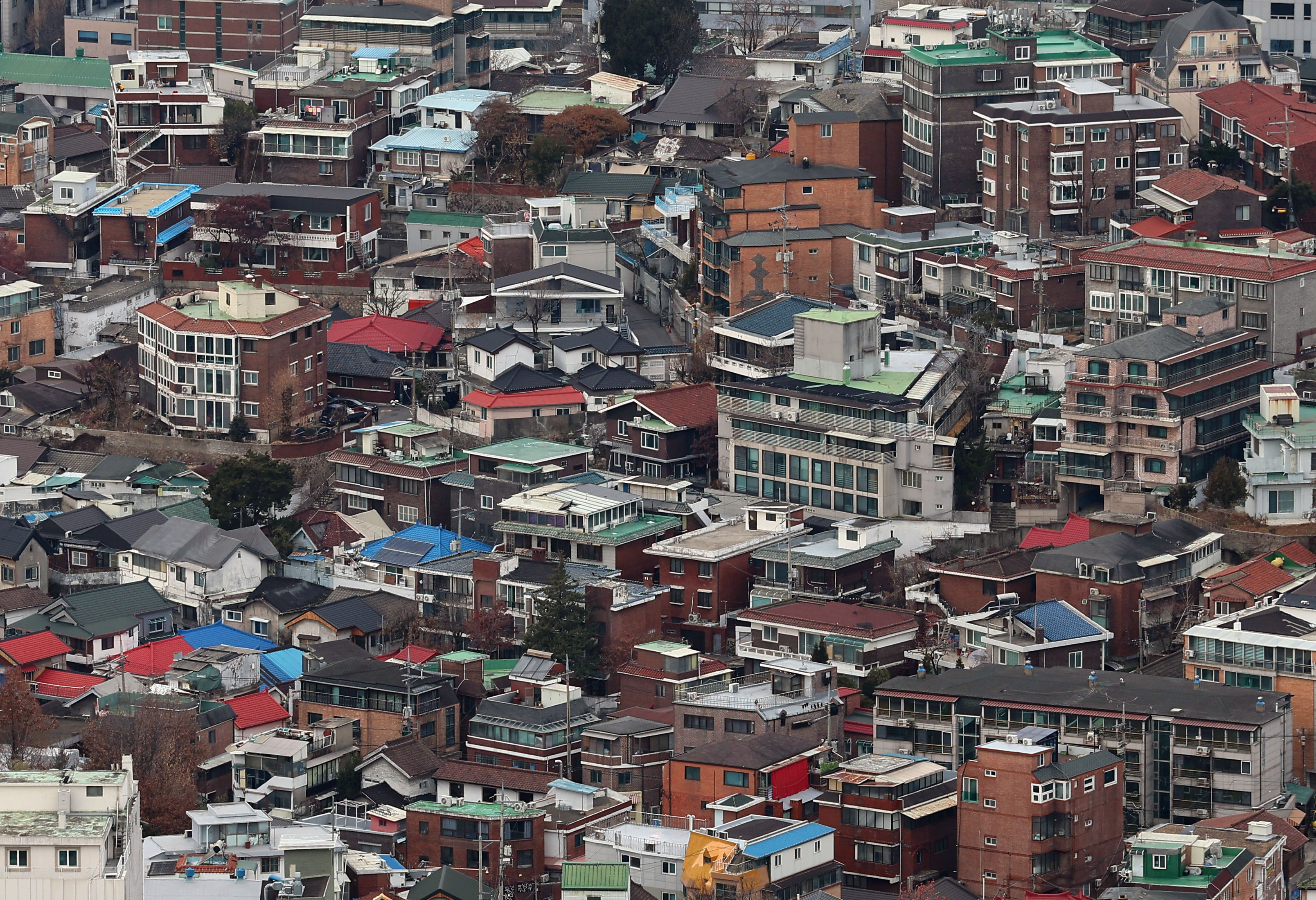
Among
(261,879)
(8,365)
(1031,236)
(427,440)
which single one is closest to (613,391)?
(427,440)

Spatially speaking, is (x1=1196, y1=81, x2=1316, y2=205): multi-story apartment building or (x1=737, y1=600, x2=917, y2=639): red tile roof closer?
(x1=737, y1=600, x2=917, y2=639): red tile roof

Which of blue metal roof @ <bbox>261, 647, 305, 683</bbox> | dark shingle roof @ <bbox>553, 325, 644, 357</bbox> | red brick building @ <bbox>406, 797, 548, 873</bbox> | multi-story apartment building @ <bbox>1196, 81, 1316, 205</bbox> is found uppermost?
multi-story apartment building @ <bbox>1196, 81, 1316, 205</bbox>

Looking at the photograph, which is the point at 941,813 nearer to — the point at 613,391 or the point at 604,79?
the point at 613,391

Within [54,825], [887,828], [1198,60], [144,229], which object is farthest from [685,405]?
[54,825]

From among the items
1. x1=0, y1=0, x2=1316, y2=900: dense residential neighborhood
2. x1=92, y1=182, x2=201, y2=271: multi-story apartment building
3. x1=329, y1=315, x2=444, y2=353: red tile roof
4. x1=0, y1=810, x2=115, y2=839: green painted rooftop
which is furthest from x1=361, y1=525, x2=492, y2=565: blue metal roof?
x1=0, y1=810, x2=115, y2=839: green painted rooftop

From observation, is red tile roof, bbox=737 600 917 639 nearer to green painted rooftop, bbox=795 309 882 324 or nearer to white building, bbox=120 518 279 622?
green painted rooftop, bbox=795 309 882 324

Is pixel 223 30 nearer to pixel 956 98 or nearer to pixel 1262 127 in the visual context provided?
pixel 956 98
